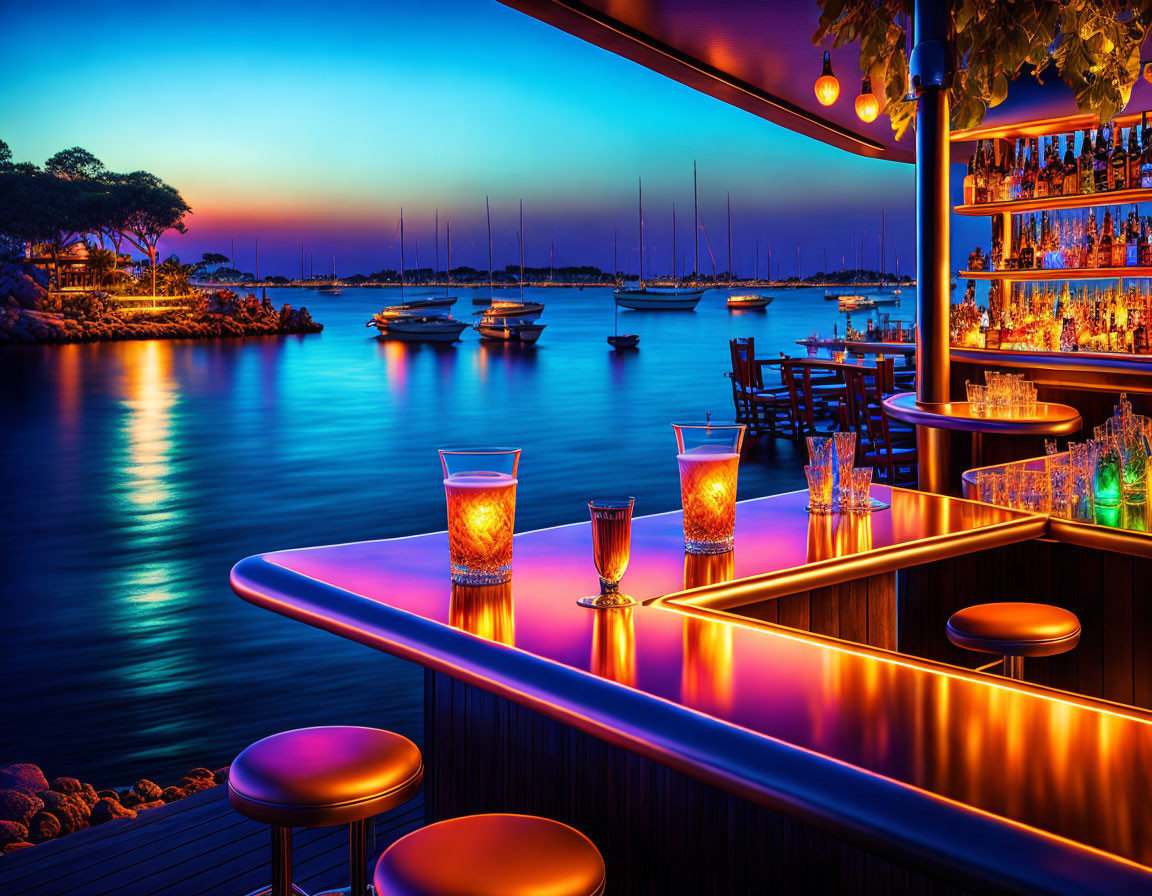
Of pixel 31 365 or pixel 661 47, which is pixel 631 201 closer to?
pixel 31 365

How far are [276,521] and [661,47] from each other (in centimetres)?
511

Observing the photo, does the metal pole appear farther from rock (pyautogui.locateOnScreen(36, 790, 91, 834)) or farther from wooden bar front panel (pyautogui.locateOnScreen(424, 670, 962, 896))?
rock (pyautogui.locateOnScreen(36, 790, 91, 834))

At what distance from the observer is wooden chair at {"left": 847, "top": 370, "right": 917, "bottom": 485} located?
901 centimetres

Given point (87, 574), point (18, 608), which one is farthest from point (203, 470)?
point (18, 608)

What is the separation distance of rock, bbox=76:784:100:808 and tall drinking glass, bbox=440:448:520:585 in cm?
244

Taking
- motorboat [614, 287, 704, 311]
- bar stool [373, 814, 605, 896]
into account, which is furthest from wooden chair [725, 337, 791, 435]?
motorboat [614, 287, 704, 311]

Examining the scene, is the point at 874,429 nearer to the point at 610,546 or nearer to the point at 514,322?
the point at 610,546

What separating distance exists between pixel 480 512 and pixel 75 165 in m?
53.5

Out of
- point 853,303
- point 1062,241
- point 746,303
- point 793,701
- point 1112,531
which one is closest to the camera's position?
point 793,701

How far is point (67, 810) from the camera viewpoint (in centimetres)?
350

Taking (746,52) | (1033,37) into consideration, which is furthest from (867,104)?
(1033,37)

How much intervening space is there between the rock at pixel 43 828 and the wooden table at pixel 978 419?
3.29m

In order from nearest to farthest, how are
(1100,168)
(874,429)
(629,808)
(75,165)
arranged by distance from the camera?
(629,808) → (1100,168) → (874,429) → (75,165)

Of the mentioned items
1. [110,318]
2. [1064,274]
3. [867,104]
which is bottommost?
[1064,274]
